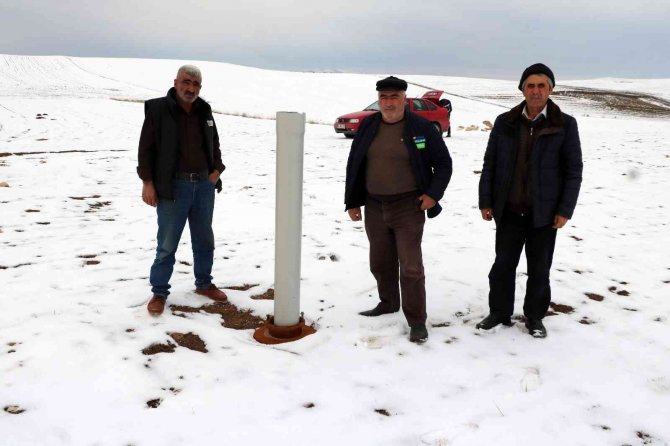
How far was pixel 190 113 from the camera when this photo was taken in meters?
3.61

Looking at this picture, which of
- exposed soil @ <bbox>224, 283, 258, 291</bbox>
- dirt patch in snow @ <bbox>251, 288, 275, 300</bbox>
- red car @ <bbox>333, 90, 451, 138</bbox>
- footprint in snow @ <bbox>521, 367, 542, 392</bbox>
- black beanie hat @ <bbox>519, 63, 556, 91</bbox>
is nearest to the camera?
footprint in snow @ <bbox>521, 367, 542, 392</bbox>

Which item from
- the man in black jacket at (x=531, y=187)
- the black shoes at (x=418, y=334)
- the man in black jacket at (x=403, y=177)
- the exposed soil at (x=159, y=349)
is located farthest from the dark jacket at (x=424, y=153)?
the exposed soil at (x=159, y=349)

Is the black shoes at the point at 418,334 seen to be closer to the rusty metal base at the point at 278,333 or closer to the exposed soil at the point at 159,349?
the rusty metal base at the point at 278,333

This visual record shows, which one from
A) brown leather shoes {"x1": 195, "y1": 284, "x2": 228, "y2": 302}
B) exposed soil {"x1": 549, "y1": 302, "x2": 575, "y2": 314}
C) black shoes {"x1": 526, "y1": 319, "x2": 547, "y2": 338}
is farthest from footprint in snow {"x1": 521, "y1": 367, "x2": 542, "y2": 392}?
brown leather shoes {"x1": 195, "y1": 284, "x2": 228, "y2": 302}

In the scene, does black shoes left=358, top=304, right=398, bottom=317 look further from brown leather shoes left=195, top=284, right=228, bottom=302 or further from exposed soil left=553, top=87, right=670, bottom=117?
exposed soil left=553, top=87, right=670, bottom=117

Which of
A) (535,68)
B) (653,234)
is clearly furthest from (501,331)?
(653,234)

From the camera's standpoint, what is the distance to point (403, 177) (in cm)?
336

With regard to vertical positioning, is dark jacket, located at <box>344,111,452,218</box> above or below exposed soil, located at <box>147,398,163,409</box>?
above

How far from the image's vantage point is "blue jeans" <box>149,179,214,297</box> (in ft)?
11.8

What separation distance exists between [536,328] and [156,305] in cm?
269

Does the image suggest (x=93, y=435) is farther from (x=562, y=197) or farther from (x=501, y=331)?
(x=562, y=197)

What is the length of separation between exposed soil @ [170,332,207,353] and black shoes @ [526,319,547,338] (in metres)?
2.22

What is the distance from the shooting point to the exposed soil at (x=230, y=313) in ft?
11.7

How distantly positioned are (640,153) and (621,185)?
467 cm
